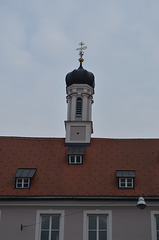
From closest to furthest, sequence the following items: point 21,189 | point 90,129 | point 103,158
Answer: point 21,189 → point 103,158 → point 90,129

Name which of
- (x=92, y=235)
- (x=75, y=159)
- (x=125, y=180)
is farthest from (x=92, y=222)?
(x=75, y=159)

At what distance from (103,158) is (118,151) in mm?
1453

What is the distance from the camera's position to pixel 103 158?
31.1 m

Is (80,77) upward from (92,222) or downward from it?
upward

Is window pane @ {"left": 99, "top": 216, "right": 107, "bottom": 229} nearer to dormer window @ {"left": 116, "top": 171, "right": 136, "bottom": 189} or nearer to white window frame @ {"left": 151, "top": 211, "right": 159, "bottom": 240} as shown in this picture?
dormer window @ {"left": 116, "top": 171, "right": 136, "bottom": 189}

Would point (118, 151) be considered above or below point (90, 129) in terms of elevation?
below

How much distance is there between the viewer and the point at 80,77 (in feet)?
117

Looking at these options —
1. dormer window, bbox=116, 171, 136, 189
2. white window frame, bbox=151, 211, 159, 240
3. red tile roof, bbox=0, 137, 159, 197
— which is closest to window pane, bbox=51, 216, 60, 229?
red tile roof, bbox=0, 137, 159, 197

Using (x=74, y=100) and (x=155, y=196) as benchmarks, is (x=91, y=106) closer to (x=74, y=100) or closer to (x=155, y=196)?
(x=74, y=100)

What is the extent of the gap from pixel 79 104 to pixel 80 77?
220 centimetres

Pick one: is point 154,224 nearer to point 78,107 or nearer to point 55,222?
point 55,222

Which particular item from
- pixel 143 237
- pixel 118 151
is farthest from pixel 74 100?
pixel 143 237

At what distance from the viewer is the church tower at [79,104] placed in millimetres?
33650

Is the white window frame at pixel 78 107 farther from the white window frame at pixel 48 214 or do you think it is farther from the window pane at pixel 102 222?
the window pane at pixel 102 222
